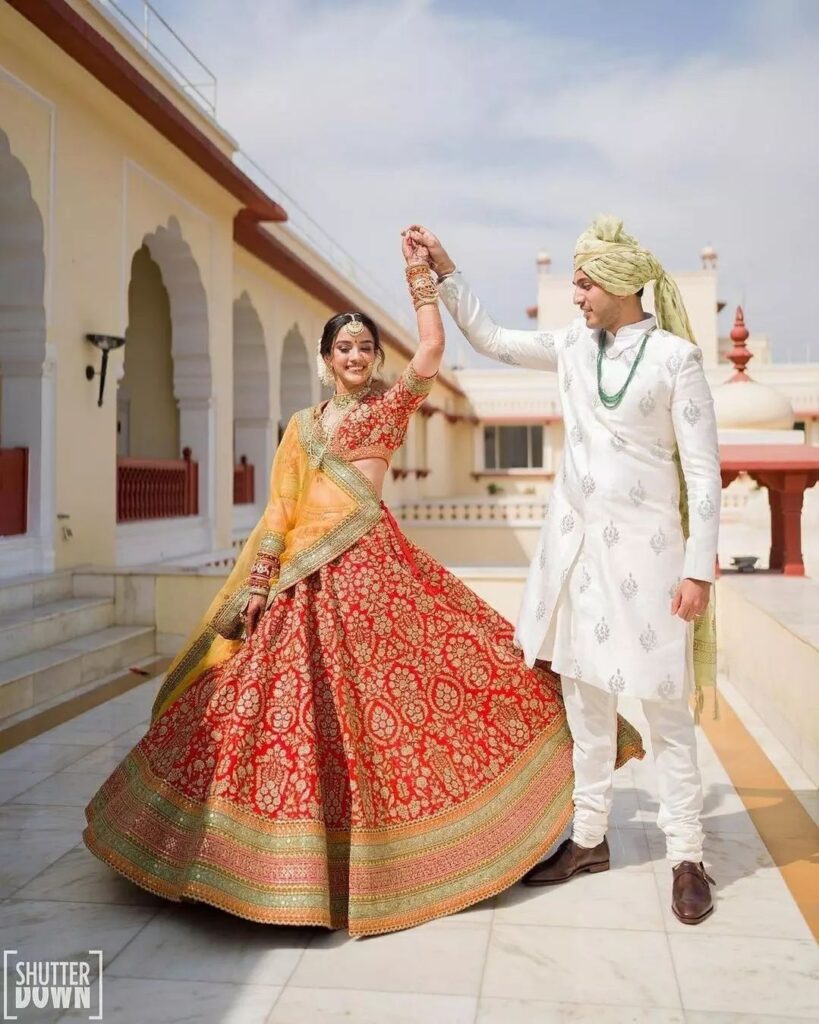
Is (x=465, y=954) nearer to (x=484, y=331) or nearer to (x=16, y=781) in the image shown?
(x=484, y=331)

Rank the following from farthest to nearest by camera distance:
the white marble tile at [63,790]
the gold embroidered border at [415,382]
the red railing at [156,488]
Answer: the red railing at [156,488] → the white marble tile at [63,790] → the gold embroidered border at [415,382]

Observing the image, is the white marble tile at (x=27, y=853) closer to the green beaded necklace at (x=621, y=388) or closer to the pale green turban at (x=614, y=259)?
the green beaded necklace at (x=621, y=388)

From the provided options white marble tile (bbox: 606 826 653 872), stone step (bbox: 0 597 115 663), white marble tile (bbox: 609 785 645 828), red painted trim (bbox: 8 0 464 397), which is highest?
red painted trim (bbox: 8 0 464 397)

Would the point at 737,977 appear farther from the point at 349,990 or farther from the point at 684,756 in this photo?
the point at 349,990

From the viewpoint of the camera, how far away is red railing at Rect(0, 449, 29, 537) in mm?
5898

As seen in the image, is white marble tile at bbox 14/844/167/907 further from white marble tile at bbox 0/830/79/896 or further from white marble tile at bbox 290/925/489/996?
white marble tile at bbox 290/925/489/996

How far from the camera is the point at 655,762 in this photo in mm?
2490

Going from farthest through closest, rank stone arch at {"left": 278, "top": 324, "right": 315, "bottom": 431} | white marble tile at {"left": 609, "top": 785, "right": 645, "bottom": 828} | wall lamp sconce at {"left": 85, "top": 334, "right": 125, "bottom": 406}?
stone arch at {"left": 278, "top": 324, "right": 315, "bottom": 431}
wall lamp sconce at {"left": 85, "top": 334, "right": 125, "bottom": 406}
white marble tile at {"left": 609, "top": 785, "right": 645, "bottom": 828}

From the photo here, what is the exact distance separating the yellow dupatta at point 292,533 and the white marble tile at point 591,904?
97 centimetres

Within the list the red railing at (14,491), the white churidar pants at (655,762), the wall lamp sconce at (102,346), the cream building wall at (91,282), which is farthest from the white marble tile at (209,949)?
the wall lamp sconce at (102,346)

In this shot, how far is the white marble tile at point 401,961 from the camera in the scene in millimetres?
1986

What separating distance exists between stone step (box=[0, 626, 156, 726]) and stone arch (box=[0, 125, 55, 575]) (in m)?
0.79

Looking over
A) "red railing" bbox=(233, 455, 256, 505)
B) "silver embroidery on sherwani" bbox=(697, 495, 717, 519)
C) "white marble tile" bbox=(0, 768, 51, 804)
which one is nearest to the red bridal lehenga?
"silver embroidery on sherwani" bbox=(697, 495, 717, 519)

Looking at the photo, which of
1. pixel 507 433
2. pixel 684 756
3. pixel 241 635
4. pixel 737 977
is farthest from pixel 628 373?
pixel 507 433
